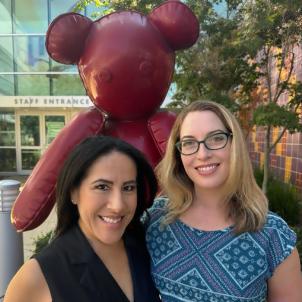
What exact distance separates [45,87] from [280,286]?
38.2ft

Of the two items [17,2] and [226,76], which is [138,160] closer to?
[226,76]

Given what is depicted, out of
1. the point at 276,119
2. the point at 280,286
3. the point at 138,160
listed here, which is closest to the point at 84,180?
the point at 138,160

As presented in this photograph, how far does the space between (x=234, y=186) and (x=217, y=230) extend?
0.17 m

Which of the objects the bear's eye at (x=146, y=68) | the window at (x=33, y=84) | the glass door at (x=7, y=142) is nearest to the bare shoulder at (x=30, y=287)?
the bear's eye at (x=146, y=68)

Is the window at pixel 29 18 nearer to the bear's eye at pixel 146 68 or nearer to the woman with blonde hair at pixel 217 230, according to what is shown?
the bear's eye at pixel 146 68

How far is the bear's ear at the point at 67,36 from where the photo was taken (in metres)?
2.19

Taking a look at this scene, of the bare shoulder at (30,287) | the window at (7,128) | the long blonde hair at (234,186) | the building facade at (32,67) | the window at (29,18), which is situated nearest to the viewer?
the bare shoulder at (30,287)

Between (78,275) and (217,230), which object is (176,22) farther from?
(78,275)

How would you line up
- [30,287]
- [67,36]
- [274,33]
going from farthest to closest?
1. [274,33]
2. [67,36]
3. [30,287]

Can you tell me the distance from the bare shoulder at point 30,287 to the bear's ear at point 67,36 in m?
1.39

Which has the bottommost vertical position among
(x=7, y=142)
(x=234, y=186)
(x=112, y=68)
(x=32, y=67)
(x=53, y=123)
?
(x=7, y=142)

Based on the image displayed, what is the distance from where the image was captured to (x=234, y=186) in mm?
1463

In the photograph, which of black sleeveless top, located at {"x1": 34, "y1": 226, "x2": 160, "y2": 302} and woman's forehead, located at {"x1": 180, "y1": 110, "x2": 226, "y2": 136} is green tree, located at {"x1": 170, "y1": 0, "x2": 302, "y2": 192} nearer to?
woman's forehead, located at {"x1": 180, "y1": 110, "x2": 226, "y2": 136}

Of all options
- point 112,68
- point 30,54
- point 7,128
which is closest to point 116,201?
point 112,68
